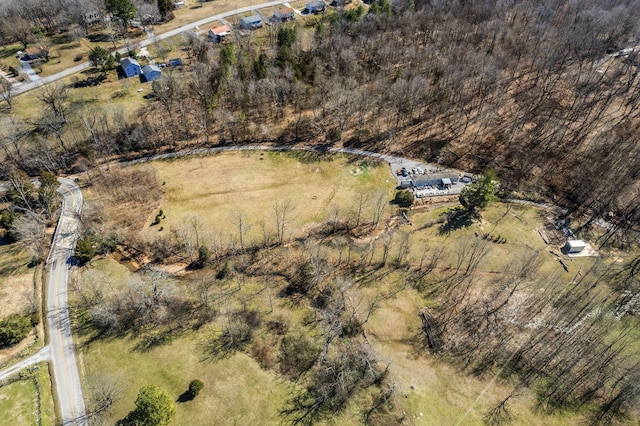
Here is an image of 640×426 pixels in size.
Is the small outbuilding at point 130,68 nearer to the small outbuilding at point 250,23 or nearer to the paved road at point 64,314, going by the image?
the small outbuilding at point 250,23

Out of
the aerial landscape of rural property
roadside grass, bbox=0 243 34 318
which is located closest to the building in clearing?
the aerial landscape of rural property

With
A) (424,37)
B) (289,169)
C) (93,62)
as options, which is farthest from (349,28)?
(93,62)

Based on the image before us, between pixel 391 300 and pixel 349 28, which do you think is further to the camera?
pixel 349 28

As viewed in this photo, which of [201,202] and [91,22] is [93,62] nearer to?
[91,22]

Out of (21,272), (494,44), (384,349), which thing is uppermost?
(494,44)

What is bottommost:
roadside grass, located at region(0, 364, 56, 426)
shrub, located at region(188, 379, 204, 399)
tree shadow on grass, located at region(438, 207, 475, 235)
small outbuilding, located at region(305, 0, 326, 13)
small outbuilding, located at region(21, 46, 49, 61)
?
shrub, located at region(188, 379, 204, 399)

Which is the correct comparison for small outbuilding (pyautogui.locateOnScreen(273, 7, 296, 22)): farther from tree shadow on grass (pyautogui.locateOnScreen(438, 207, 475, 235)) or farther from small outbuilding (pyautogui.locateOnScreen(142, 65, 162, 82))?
tree shadow on grass (pyautogui.locateOnScreen(438, 207, 475, 235))
